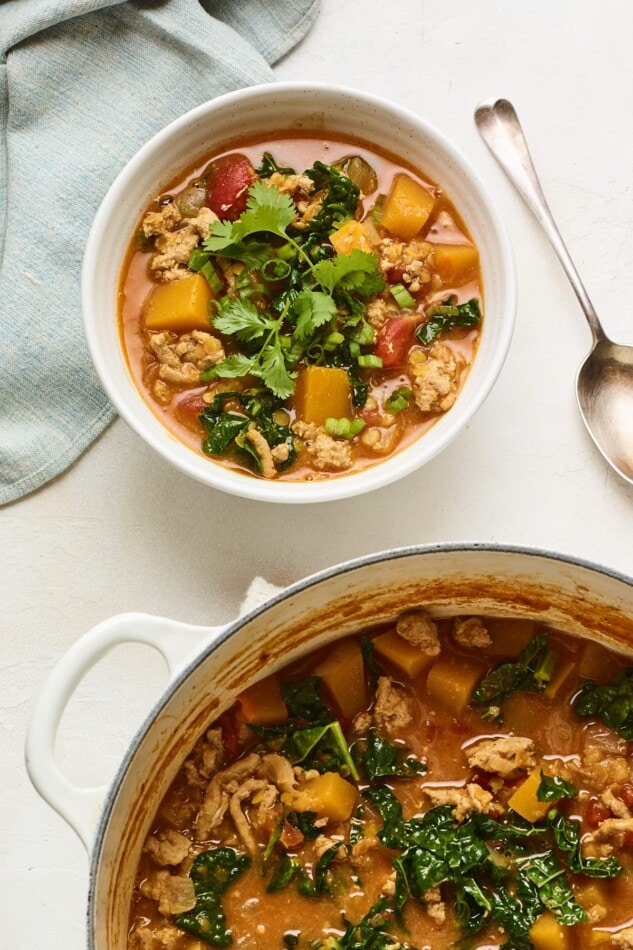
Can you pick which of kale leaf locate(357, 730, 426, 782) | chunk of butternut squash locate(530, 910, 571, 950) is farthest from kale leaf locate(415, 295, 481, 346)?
chunk of butternut squash locate(530, 910, 571, 950)

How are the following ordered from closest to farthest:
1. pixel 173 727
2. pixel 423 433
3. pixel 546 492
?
pixel 173 727, pixel 423 433, pixel 546 492

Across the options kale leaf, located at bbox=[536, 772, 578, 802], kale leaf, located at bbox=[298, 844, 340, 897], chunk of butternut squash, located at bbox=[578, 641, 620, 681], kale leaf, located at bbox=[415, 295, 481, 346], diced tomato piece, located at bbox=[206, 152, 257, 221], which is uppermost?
diced tomato piece, located at bbox=[206, 152, 257, 221]

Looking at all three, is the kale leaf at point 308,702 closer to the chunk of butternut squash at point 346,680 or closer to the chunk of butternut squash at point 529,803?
the chunk of butternut squash at point 346,680

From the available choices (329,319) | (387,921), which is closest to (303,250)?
(329,319)

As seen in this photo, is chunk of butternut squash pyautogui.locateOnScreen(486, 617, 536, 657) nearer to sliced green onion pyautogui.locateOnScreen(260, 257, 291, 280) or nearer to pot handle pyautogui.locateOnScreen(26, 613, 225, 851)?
pot handle pyautogui.locateOnScreen(26, 613, 225, 851)

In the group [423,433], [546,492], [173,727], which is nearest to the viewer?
[173,727]

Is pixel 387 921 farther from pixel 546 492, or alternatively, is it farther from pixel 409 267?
pixel 409 267
